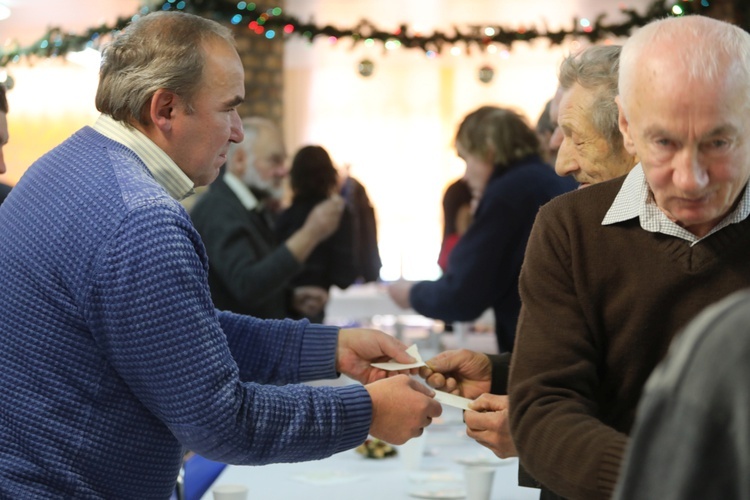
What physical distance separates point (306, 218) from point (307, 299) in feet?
1.61

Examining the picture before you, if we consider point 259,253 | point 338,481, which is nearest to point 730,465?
point 338,481

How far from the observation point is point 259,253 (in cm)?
424

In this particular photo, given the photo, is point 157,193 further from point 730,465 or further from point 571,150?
point 730,465

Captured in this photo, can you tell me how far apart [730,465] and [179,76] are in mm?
1434

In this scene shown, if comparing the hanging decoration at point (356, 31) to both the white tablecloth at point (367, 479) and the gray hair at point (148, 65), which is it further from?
the gray hair at point (148, 65)

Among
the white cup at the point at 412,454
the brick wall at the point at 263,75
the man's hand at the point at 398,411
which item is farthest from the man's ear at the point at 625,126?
the brick wall at the point at 263,75

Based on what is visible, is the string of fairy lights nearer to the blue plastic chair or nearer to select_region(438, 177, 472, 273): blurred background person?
select_region(438, 177, 472, 273): blurred background person

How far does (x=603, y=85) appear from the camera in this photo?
1.93m

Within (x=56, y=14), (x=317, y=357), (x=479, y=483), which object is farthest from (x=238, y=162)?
(x=56, y=14)

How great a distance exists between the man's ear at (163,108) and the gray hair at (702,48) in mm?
929

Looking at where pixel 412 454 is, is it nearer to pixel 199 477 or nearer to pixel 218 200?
pixel 199 477

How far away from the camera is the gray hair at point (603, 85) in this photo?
191 cm

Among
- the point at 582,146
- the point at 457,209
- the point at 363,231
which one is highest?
the point at 582,146

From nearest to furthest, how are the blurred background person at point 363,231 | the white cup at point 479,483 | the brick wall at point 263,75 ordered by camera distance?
the white cup at point 479,483 → the blurred background person at point 363,231 → the brick wall at point 263,75
